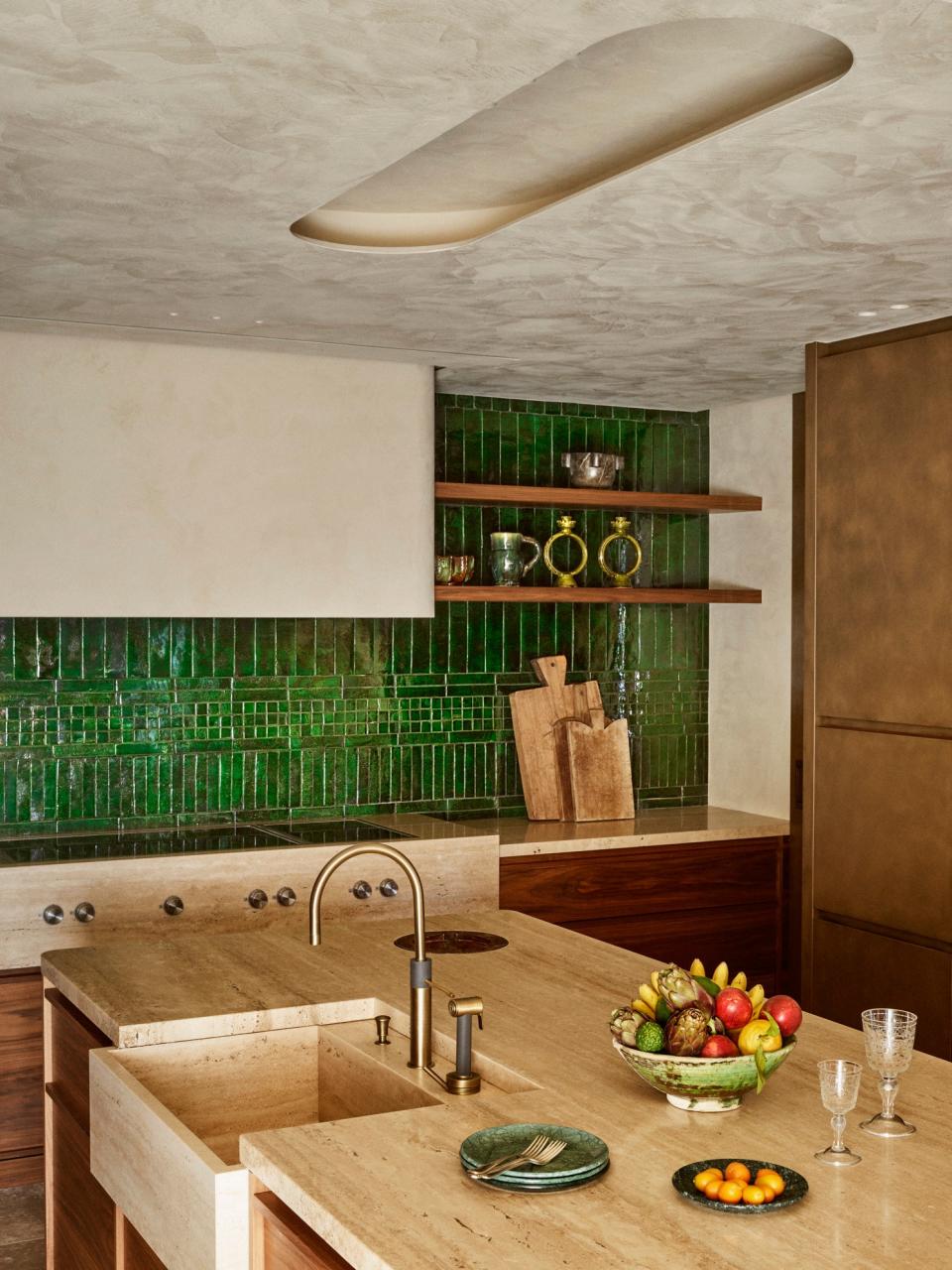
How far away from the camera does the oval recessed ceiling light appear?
90.7 inches

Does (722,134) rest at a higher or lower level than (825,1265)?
higher

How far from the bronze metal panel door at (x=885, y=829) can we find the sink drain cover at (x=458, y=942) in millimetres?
1434

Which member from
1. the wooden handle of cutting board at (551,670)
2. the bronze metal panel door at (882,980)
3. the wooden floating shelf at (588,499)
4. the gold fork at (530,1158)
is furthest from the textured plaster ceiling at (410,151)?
the bronze metal panel door at (882,980)

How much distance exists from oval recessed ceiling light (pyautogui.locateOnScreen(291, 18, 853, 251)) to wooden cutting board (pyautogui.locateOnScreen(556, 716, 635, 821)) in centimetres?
226

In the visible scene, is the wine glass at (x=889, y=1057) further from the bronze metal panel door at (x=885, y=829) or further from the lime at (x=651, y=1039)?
the bronze metal panel door at (x=885, y=829)

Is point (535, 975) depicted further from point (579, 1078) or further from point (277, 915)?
point (277, 915)

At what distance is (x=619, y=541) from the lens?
5.37 metres

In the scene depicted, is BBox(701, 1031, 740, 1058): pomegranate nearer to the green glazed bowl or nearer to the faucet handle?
the green glazed bowl

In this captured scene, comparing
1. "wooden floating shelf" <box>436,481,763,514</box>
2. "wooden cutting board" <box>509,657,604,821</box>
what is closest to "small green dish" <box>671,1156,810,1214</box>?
"wooden floating shelf" <box>436,481,763,514</box>

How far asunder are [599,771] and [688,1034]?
303cm

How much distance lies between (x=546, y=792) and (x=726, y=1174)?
3320mm

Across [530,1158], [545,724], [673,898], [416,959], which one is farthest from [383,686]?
[530,1158]

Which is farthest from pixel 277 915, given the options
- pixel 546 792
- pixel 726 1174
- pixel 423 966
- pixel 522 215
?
pixel 726 1174

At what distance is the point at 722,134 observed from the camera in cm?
236
